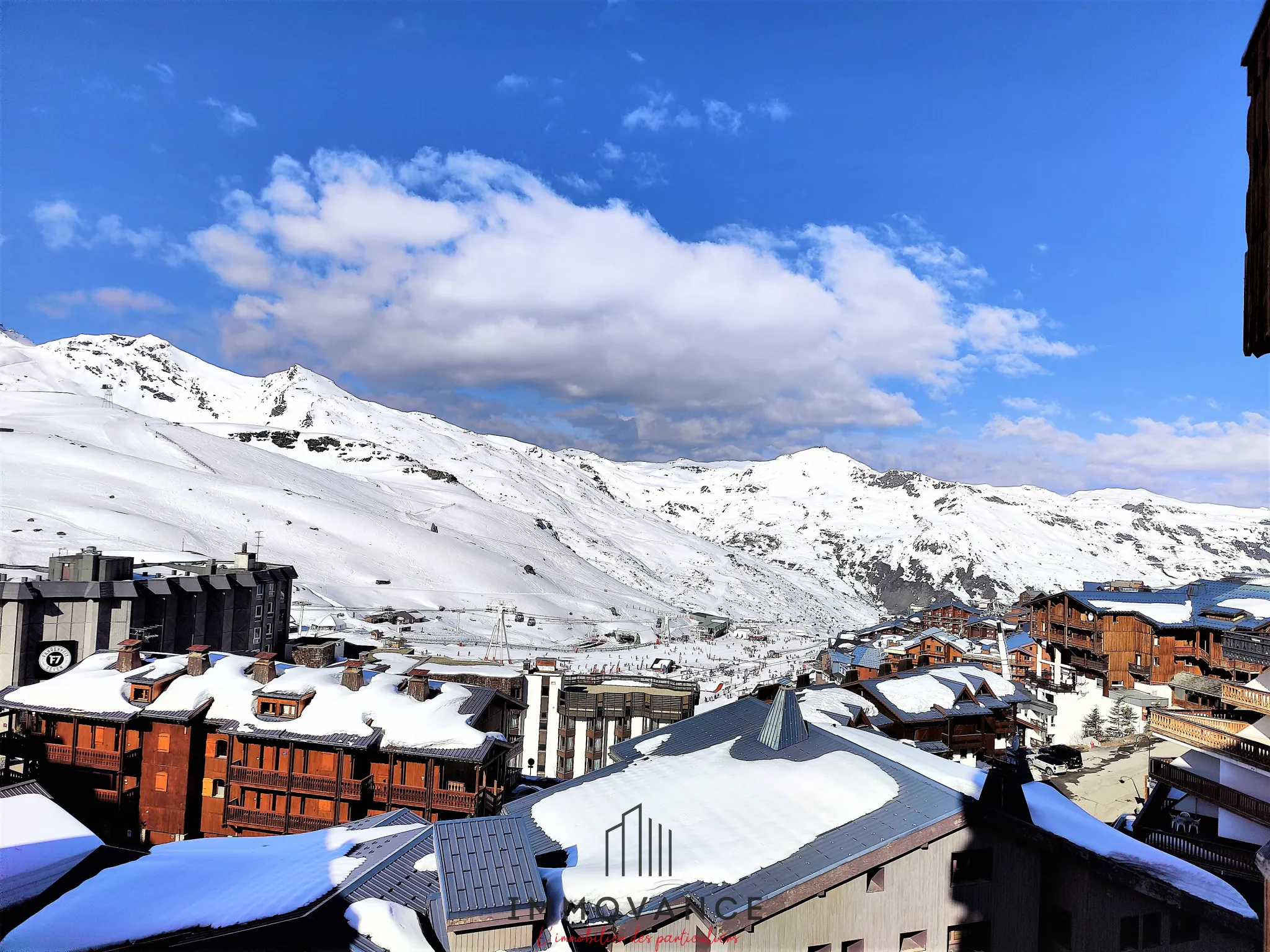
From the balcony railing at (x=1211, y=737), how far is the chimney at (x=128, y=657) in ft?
126

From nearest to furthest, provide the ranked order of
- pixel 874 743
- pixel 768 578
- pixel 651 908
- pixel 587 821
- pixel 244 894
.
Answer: pixel 651 908, pixel 244 894, pixel 587 821, pixel 874 743, pixel 768 578

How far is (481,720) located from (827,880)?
18964mm

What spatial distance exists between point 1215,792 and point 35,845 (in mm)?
32893

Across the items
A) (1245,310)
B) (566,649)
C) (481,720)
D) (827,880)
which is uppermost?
(1245,310)

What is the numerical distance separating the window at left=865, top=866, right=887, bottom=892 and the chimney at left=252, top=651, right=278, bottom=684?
2436 centimetres

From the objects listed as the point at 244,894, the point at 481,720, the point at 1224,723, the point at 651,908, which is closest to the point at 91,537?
the point at 481,720

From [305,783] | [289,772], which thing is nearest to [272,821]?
[289,772]

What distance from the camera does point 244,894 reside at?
1432cm

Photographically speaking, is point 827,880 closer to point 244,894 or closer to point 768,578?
point 244,894

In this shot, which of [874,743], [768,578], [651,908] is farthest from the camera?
[768,578]

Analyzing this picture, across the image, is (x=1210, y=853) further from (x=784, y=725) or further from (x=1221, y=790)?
(x=784, y=725)

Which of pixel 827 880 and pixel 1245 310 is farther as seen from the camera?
pixel 827 880

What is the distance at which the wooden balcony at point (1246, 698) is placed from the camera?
70.9 ft

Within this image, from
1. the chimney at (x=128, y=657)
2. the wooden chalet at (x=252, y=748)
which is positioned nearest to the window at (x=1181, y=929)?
the wooden chalet at (x=252, y=748)
